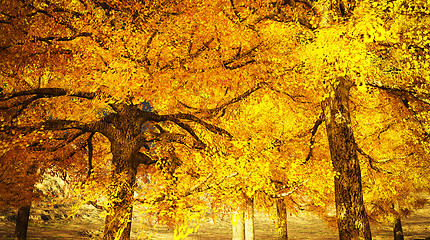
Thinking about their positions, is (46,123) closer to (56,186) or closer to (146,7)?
(146,7)

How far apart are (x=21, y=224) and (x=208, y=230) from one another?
31.1 m

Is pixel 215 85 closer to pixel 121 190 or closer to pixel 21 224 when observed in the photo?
pixel 121 190

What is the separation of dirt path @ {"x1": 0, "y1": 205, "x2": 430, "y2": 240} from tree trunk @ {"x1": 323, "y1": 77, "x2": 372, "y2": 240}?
67.7 feet

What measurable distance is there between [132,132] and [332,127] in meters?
5.87

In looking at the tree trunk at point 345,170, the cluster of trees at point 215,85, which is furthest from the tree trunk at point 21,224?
the tree trunk at point 345,170

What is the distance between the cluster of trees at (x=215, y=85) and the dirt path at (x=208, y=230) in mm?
18827

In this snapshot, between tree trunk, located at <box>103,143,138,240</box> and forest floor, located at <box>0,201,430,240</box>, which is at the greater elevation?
tree trunk, located at <box>103,143,138,240</box>

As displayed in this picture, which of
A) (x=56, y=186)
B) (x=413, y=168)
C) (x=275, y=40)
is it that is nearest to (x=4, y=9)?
(x=275, y=40)

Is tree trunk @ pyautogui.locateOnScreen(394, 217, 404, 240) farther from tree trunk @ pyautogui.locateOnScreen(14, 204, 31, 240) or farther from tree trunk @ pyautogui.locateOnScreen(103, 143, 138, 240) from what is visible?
tree trunk @ pyautogui.locateOnScreen(14, 204, 31, 240)

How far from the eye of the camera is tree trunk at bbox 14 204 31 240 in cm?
1354

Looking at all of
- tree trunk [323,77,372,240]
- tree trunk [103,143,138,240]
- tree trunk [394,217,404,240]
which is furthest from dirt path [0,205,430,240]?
tree trunk [323,77,372,240]

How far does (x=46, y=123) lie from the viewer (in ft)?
23.5

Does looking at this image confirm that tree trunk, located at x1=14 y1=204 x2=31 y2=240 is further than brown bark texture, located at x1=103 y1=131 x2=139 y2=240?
Yes

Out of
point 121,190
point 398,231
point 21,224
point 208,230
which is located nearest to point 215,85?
point 121,190
